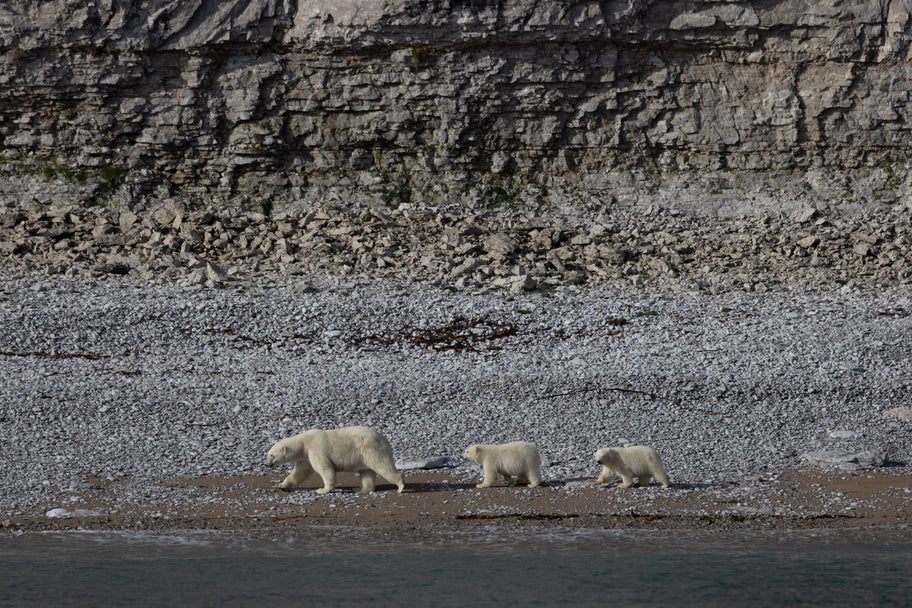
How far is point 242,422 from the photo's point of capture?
10758 millimetres

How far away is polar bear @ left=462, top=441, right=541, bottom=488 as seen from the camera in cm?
863

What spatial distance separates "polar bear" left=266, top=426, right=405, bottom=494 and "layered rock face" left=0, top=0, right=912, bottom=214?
1433 cm

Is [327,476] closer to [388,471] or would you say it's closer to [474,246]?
[388,471]

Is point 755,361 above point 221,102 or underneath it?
underneath

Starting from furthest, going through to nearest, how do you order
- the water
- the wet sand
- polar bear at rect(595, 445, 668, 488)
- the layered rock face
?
the layered rock face
polar bear at rect(595, 445, 668, 488)
the wet sand
the water

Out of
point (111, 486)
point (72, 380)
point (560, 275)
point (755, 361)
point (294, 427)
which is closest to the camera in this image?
point (111, 486)

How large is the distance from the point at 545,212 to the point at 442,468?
1344 centimetres

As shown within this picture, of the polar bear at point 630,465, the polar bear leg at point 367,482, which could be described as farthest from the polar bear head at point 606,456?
the polar bear leg at point 367,482

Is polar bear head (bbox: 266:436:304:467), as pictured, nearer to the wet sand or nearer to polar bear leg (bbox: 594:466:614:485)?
the wet sand

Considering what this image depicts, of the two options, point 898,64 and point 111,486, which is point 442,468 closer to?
point 111,486

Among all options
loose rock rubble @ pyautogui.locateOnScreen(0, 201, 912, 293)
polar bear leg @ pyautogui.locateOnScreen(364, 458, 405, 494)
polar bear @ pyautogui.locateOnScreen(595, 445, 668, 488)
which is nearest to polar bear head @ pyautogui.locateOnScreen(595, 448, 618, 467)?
polar bear @ pyautogui.locateOnScreen(595, 445, 668, 488)

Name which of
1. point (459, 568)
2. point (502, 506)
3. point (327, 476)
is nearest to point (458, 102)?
point (327, 476)

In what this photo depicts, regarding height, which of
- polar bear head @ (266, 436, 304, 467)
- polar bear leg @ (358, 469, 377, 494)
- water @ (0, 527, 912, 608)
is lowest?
water @ (0, 527, 912, 608)

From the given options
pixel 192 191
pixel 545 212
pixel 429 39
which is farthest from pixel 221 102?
pixel 545 212
